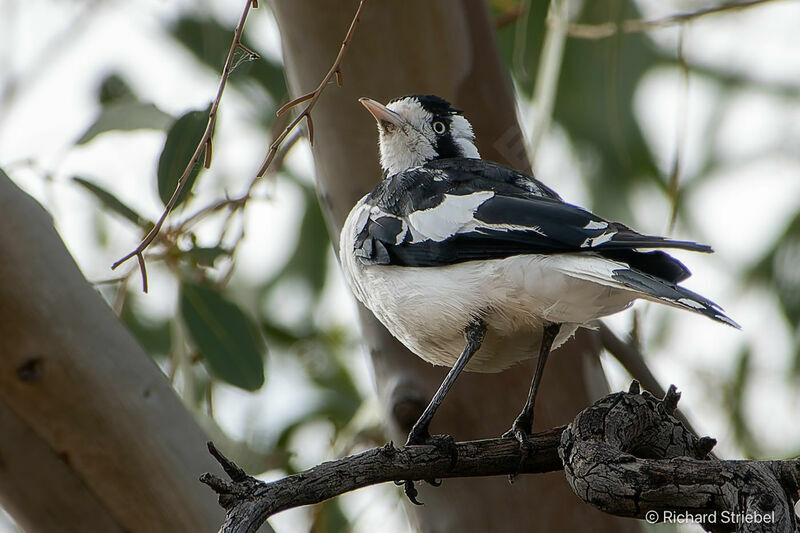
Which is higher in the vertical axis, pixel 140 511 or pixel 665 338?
pixel 140 511

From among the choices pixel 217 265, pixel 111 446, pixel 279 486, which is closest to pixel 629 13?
pixel 217 265

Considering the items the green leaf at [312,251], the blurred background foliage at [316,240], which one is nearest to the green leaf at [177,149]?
the blurred background foliage at [316,240]

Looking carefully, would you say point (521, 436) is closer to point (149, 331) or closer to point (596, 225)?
point (596, 225)

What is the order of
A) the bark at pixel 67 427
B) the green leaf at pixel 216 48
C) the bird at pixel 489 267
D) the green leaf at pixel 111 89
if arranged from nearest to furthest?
the bird at pixel 489 267 → the bark at pixel 67 427 → the green leaf at pixel 216 48 → the green leaf at pixel 111 89

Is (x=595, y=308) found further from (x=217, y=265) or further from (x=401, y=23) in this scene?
(x=217, y=265)

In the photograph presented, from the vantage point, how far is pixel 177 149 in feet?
5.75

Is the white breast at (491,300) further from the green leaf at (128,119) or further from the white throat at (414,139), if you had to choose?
the green leaf at (128,119)

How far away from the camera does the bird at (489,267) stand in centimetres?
131

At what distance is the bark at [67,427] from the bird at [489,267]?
1.38ft

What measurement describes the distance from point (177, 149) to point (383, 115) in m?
0.38

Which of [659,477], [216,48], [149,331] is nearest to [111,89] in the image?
[216,48]

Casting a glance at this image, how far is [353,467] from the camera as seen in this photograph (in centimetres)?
117

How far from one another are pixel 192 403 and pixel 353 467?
1129mm

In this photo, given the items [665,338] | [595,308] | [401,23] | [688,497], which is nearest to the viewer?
[688,497]
